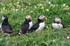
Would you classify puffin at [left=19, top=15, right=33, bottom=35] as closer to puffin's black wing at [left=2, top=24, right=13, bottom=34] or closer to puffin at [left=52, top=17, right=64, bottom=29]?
puffin's black wing at [left=2, top=24, right=13, bottom=34]

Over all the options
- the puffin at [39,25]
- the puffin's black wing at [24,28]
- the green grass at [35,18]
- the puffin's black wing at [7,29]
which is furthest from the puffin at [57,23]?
the puffin's black wing at [7,29]

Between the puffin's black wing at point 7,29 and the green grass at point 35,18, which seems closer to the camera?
the green grass at point 35,18

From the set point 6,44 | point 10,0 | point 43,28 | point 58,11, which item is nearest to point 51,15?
point 58,11

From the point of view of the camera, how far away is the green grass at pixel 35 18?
984 centimetres

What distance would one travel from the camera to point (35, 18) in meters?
13.9

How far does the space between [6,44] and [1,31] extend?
3258 mm

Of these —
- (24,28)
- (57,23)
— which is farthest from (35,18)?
(24,28)

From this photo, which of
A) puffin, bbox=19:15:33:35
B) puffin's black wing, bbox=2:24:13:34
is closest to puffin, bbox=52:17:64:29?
puffin, bbox=19:15:33:35

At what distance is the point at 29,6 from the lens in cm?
1586

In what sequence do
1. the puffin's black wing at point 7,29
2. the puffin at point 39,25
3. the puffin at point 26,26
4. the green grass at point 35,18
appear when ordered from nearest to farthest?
the green grass at point 35,18 → the puffin's black wing at point 7,29 → the puffin at point 26,26 → the puffin at point 39,25

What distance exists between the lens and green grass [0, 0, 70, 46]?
9.84 metres

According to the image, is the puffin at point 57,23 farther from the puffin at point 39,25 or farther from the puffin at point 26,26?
the puffin at point 26,26

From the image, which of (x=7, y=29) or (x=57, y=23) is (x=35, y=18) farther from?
(x=7, y=29)

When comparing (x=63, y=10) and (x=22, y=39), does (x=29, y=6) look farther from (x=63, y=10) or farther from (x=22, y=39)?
(x=22, y=39)
